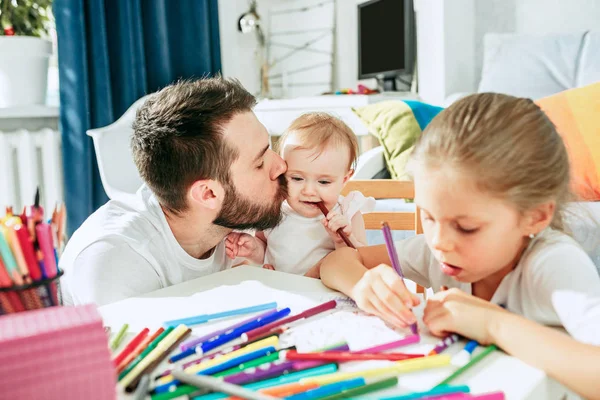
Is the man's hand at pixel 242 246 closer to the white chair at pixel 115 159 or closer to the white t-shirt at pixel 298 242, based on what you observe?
the white t-shirt at pixel 298 242

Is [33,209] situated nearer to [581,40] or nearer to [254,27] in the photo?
[581,40]

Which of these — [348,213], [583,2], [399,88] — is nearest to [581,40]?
[583,2]

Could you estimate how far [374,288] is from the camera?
75 cm

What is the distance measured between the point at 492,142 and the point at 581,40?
206 centimetres

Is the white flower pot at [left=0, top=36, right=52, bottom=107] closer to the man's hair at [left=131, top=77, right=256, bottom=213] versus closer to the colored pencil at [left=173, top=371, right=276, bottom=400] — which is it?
the man's hair at [left=131, top=77, right=256, bottom=213]

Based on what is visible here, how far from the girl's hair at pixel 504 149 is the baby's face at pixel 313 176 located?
49 cm

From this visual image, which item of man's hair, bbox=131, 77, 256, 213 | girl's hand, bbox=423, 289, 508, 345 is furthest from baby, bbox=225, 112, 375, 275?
girl's hand, bbox=423, 289, 508, 345

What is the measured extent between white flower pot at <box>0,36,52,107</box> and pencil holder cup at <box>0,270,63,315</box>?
2.25m

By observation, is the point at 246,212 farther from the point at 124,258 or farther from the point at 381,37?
the point at 381,37

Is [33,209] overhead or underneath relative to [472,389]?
overhead

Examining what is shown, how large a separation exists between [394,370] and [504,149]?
298mm

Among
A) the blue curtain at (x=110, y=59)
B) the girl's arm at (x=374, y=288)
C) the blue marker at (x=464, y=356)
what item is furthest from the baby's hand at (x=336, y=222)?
the blue curtain at (x=110, y=59)

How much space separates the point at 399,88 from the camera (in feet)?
11.0

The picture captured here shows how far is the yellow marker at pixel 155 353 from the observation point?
1.84 ft
